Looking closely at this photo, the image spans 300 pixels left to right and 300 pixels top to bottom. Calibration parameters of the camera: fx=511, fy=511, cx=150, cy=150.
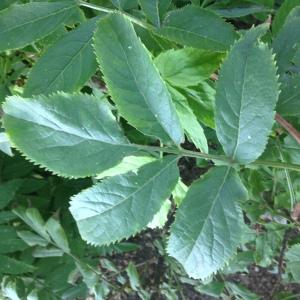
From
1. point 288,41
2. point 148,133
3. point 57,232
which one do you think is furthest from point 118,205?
point 57,232

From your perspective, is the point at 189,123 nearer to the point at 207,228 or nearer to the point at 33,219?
the point at 207,228

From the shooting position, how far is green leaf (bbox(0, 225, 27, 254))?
48.7 inches

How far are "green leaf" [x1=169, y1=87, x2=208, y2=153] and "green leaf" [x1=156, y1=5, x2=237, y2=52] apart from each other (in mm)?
94

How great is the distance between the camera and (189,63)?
70 cm

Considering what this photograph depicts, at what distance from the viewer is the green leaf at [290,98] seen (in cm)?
70

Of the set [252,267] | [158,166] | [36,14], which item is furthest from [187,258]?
[252,267]

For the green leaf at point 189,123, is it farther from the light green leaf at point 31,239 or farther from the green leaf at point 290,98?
the light green leaf at point 31,239

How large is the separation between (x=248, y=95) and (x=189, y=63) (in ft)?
0.51

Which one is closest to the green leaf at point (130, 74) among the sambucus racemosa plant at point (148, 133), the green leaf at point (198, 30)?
the sambucus racemosa plant at point (148, 133)

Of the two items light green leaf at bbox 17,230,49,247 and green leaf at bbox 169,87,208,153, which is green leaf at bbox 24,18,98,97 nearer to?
green leaf at bbox 169,87,208,153

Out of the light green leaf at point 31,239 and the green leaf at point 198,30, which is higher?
the green leaf at point 198,30

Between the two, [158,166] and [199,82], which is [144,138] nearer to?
[199,82]

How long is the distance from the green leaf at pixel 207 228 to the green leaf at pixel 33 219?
0.75 meters

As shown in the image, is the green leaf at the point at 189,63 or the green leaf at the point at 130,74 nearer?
the green leaf at the point at 130,74
